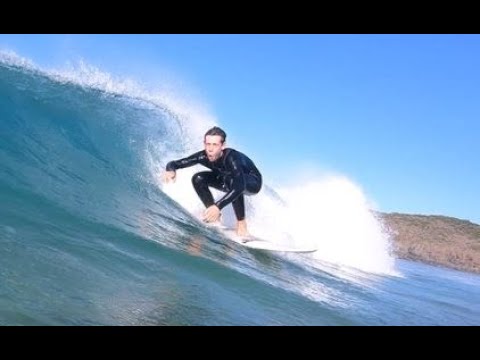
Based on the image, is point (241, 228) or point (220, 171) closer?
point (220, 171)

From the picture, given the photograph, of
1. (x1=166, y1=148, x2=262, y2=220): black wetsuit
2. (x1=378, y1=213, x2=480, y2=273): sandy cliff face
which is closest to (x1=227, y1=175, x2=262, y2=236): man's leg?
(x1=166, y1=148, x2=262, y2=220): black wetsuit

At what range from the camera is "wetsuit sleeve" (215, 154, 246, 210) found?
20.6 feet

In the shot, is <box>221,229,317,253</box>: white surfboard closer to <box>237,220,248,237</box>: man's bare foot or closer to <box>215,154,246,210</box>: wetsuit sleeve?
<box>237,220,248,237</box>: man's bare foot

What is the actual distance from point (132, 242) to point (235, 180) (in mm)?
1778

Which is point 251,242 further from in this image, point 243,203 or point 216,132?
point 216,132

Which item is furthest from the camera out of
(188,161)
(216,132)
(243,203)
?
(243,203)

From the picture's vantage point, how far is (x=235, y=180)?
256 inches

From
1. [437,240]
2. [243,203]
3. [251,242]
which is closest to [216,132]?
[243,203]

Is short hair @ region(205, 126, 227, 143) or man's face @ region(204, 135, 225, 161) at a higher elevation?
short hair @ region(205, 126, 227, 143)

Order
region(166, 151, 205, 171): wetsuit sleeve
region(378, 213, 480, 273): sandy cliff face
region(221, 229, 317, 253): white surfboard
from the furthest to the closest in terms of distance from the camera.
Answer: region(378, 213, 480, 273): sandy cliff face → region(221, 229, 317, 253): white surfboard → region(166, 151, 205, 171): wetsuit sleeve

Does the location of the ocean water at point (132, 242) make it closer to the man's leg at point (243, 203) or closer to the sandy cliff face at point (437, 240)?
the man's leg at point (243, 203)
